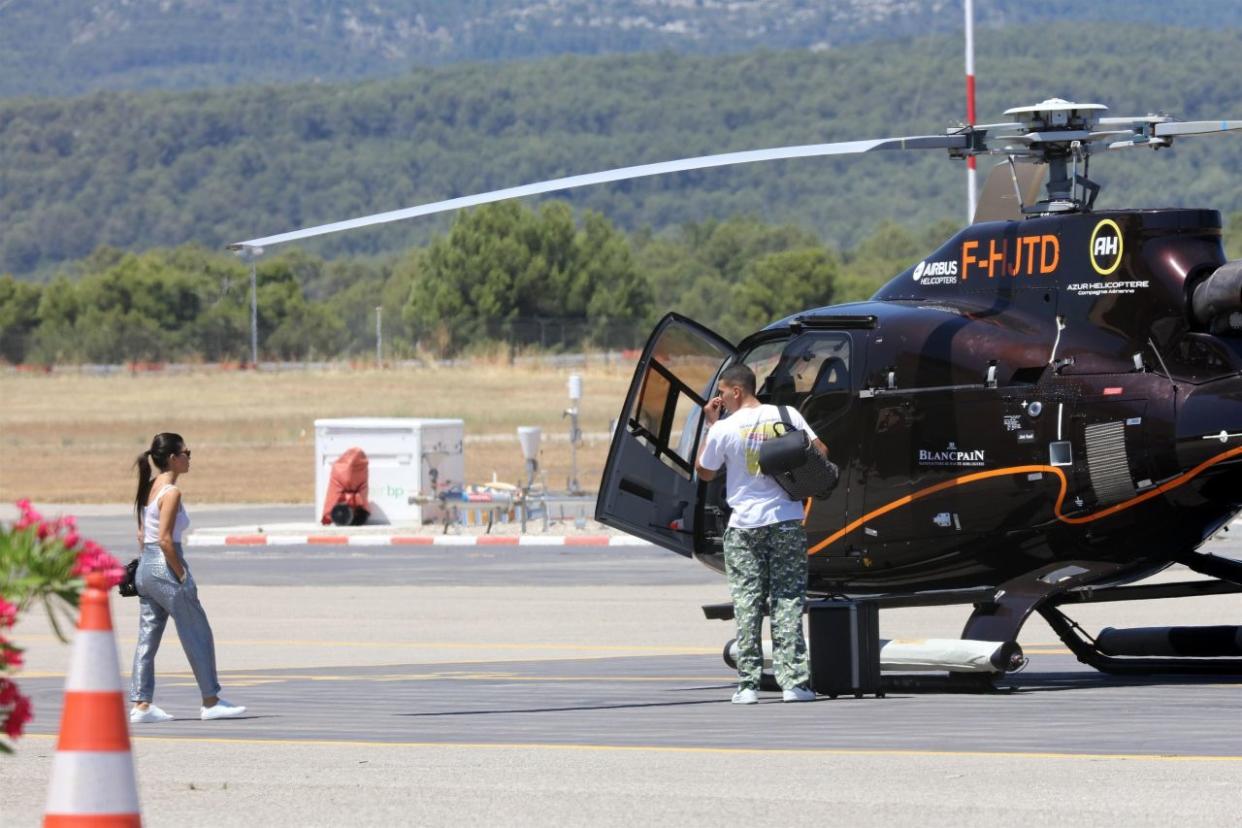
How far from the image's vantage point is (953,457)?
12359 millimetres

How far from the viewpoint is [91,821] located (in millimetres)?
6023

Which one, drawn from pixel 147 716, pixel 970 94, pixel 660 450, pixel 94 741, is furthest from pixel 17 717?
pixel 970 94

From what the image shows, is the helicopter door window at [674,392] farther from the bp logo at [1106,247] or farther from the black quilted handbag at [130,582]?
the black quilted handbag at [130,582]

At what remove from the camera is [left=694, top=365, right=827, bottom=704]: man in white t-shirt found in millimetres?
Result: 11219

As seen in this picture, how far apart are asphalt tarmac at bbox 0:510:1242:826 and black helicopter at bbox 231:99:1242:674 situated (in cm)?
80

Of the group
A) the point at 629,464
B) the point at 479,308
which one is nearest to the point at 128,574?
the point at 629,464

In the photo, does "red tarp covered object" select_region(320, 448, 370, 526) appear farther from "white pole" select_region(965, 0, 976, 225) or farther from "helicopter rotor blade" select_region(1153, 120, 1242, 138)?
"helicopter rotor blade" select_region(1153, 120, 1242, 138)

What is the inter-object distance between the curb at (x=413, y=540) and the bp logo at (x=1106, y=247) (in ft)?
48.1

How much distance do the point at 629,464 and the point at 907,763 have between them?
471 cm

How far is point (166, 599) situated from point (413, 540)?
15.6 metres

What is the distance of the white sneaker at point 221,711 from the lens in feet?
36.7

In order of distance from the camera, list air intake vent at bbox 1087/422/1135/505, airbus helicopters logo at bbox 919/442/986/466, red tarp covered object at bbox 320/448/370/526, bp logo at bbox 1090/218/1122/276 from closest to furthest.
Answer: air intake vent at bbox 1087/422/1135/505
bp logo at bbox 1090/218/1122/276
airbus helicopters logo at bbox 919/442/986/466
red tarp covered object at bbox 320/448/370/526

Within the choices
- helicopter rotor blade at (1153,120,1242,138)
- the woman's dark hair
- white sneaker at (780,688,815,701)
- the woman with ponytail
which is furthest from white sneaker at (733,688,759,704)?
helicopter rotor blade at (1153,120,1242,138)

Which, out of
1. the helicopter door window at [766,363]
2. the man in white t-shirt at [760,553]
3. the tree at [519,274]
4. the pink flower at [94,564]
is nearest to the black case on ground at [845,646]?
the man in white t-shirt at [760,553]
